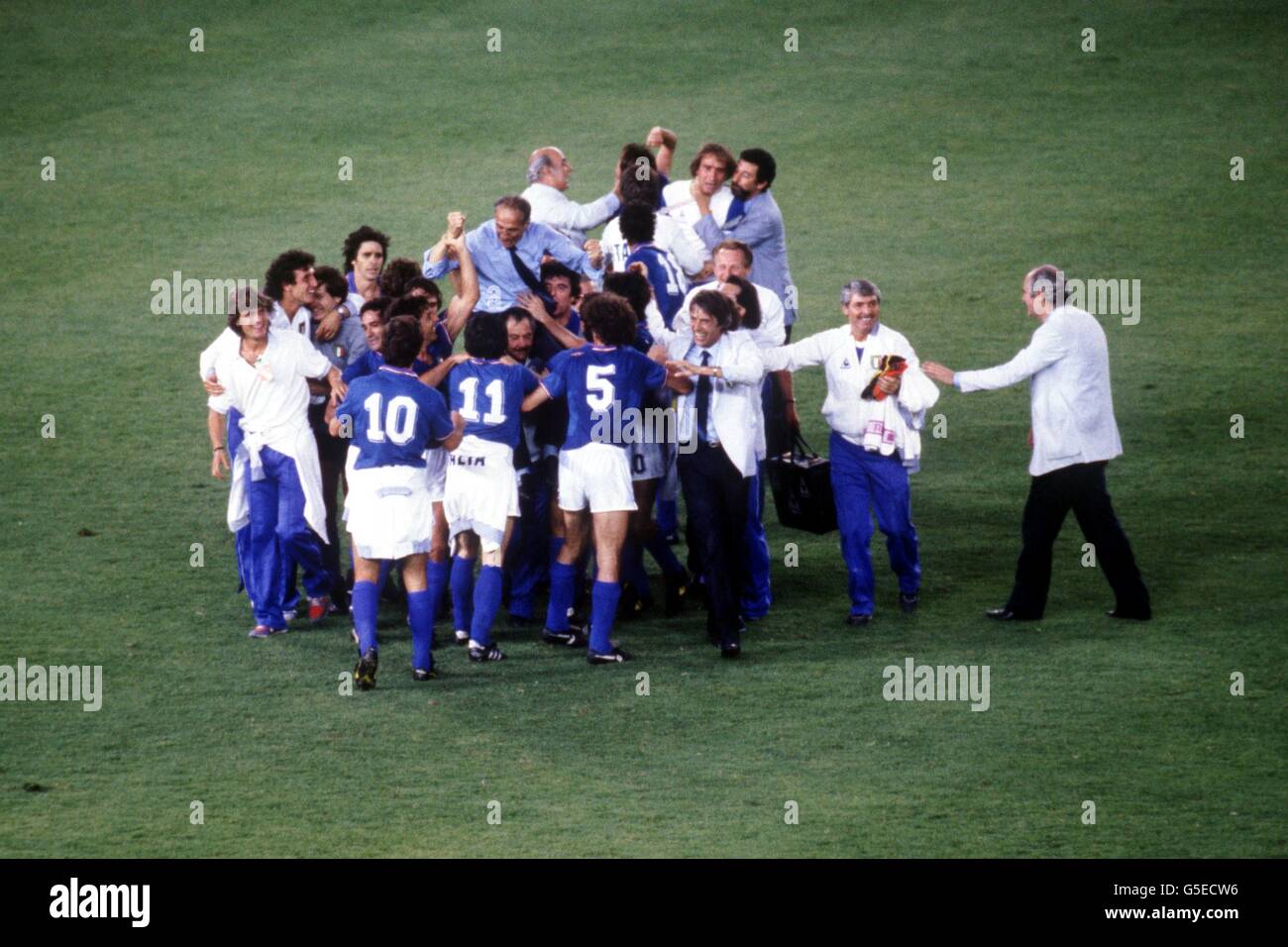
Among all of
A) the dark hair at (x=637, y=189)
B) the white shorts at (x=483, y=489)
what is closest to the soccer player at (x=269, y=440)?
the white shorts at (x=483, y=489)

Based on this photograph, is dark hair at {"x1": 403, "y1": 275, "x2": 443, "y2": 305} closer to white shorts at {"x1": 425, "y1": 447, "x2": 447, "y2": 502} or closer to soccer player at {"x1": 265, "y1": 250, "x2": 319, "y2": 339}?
soccer player at {"x1": 265, "y1": 250, "x2": 319, "y2": 339}

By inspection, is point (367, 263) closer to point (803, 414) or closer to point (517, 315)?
point (517, 315)

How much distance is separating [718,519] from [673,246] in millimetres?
1902

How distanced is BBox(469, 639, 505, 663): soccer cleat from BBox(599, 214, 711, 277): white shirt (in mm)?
2300

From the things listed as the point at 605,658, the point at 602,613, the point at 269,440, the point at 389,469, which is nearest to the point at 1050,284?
the point at 602,613

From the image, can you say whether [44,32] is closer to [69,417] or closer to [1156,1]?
[69,417]

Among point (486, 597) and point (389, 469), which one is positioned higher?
point (389, 469)

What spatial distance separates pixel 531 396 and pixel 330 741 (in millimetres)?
1877

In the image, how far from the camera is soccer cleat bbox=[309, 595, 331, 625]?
9.85m

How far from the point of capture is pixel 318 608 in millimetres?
9883

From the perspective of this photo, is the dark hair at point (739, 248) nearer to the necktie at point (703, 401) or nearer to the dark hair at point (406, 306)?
the necktie at point (703, 401)

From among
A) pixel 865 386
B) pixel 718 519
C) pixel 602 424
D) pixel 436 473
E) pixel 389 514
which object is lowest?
pixel 718 519

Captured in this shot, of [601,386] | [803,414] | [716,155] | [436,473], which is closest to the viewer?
[601,386]

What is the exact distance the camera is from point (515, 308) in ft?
30.8
